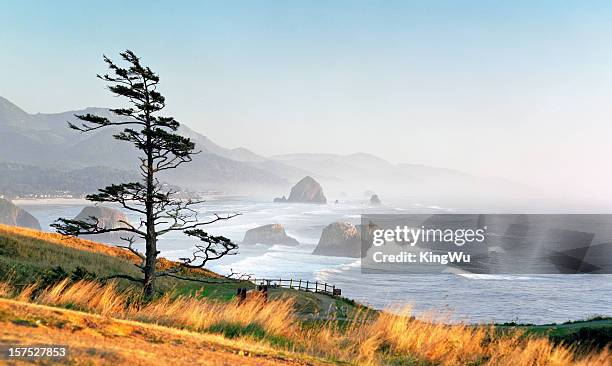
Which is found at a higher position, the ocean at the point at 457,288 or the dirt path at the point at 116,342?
the dirt path at the point at 116,342

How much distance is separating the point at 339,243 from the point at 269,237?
20.8 m

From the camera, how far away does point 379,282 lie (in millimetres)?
70438

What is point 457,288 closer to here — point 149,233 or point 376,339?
point 149,233

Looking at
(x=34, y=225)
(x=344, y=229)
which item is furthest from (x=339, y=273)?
(x=34, y=225)

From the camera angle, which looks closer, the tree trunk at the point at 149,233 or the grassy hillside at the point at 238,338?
the grassy hillside at the point at 238,338

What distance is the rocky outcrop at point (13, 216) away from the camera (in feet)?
463

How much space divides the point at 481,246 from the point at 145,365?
131 meters

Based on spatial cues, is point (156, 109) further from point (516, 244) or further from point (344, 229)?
point (516, 244)

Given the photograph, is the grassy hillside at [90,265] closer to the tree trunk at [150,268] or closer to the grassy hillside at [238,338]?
the tree trunk at [150,268]

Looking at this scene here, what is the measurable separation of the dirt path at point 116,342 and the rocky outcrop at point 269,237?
107 meters

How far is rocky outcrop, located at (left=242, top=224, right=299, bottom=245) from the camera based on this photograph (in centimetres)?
11350

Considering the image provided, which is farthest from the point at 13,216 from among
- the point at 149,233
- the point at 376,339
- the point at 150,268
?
the point at 376,339

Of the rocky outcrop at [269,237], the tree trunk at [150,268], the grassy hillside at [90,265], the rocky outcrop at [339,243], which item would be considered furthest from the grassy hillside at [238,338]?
the rocky outcrop at [269,237]

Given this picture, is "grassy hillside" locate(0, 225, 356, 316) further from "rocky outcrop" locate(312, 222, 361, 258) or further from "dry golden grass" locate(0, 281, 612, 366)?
"rocky outcrop" locate(312, 222, 361, 258)
